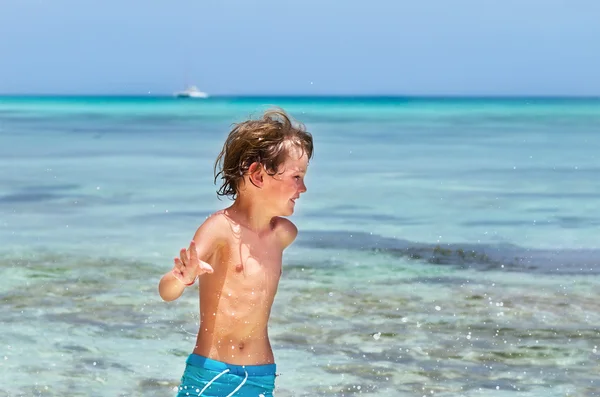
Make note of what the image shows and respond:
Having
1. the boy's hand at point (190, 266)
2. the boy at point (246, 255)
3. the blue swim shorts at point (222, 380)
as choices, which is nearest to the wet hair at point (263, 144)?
the boy at point (246, 255)

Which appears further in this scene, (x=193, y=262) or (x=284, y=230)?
(x=284, y=230)

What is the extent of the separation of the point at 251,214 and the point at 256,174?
0.52ft

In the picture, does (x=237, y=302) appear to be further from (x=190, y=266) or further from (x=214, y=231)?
(x=190, y=266)

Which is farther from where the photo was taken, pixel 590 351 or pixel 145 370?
pixel 590 351

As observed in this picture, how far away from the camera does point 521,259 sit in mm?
8039

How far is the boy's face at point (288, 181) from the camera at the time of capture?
3.49 meters

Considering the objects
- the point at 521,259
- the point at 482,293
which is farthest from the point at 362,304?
the point at 521,259

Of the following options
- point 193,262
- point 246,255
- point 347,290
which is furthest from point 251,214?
point 347,290

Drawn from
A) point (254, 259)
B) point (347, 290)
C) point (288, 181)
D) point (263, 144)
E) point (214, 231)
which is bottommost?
point (347, 290)

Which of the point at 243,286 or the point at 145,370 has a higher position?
the point at 243,286

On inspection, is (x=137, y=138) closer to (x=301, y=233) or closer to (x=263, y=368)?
(x=301, y=233)

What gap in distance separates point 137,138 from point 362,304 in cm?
2466

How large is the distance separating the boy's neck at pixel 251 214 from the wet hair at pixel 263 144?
6cm

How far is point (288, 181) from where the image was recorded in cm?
350
